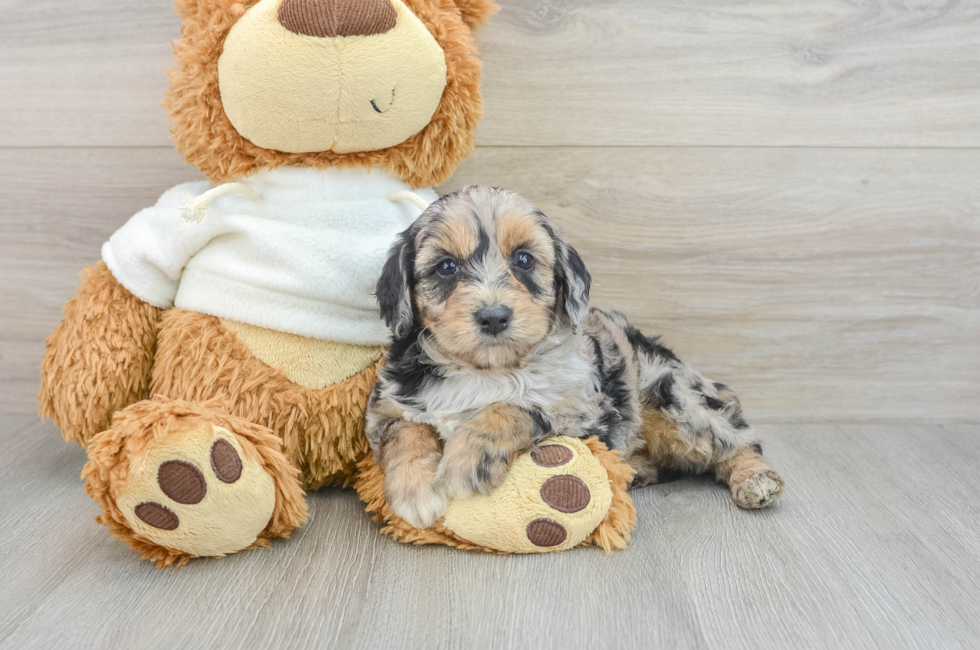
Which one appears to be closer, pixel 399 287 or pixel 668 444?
pixel 399 287

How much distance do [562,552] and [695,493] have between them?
0.59 metres

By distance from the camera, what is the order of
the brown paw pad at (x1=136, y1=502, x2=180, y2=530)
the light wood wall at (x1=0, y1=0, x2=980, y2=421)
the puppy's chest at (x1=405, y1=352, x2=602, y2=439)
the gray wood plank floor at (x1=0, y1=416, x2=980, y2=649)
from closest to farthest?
1. the gray wood plank floor at (x1=0, y1=416, x2=980, y2=649)
2. the brown paw pad at (x1=136, y1=502, x2=180, y2=530)
3. the puppy's chest at (x1=405, y1=352, x2=602, y2=439)
4. the light wood wall at (x1=0, y1=0, x2=980, y2=421)

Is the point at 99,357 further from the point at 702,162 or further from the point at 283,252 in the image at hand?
A: the point at 702,162

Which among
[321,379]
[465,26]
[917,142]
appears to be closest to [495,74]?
[465,26]

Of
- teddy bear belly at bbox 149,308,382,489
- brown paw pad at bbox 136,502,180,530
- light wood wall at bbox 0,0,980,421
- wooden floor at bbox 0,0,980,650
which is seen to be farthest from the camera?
light wood wall at bbox 0,0,980,421

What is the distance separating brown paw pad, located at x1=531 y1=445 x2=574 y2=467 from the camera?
1.78 metres

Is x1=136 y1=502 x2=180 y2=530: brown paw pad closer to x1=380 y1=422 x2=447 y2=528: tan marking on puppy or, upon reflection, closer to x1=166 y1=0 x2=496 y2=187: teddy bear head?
x1=380 y1=422 x2=447 y2=528: tan marking on puppy

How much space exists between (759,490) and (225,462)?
1.38 m

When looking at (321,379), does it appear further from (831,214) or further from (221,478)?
(831,214)

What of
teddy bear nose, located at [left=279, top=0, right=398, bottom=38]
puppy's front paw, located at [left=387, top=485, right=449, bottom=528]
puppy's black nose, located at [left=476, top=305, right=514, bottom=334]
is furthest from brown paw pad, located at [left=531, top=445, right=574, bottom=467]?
teddy bear nose, located at [left=279, top=0, right=398, bottom=38]

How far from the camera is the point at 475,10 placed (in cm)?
210

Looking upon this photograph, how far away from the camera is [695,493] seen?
7.22 ft

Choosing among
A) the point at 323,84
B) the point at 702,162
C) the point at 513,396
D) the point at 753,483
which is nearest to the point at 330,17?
the point at 323,84

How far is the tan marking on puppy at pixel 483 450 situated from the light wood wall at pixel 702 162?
0.97m
